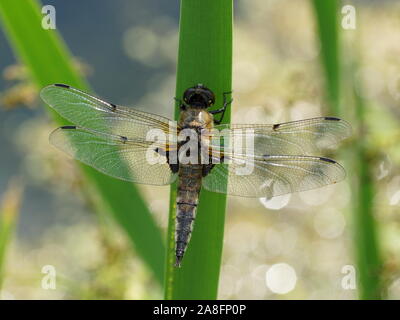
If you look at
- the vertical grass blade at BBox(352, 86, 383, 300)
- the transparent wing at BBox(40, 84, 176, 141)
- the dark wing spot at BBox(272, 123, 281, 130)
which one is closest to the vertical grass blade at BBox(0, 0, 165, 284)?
the transparent wing at BBox(40, 84, 176, 141)

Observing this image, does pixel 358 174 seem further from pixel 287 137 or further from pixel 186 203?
pixel 186 203

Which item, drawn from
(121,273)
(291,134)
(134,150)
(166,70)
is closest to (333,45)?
(291,134)

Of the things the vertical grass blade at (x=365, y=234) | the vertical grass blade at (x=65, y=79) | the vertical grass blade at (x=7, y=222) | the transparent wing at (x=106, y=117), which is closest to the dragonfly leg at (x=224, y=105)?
the transparent wing at (x=106, y=117)

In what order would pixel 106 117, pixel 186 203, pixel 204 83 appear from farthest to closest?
pixel 106 117 → pixel 186 203 → pixel 204 83

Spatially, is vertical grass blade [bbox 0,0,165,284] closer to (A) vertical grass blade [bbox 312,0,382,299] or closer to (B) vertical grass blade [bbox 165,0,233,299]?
(B) vertical grass blade [bbox 165,0,233,299]

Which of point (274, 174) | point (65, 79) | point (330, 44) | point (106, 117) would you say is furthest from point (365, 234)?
point (65, 79)
